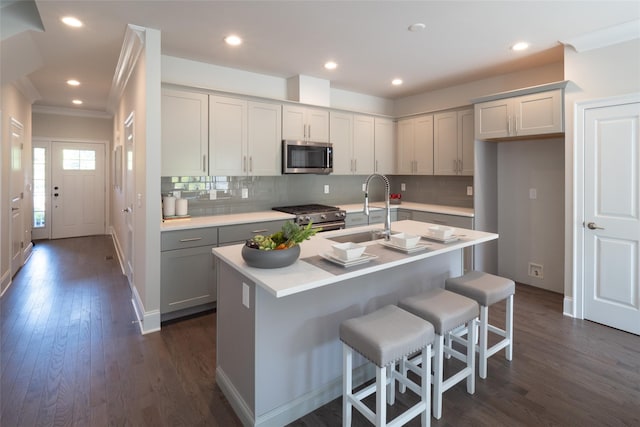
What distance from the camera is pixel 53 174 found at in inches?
279

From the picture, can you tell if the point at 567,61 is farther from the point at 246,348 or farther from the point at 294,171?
the point at 246,348

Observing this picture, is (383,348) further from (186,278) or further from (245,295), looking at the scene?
(186,278)

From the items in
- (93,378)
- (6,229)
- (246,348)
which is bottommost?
(93,378)

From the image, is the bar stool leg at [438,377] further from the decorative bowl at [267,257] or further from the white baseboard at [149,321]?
the white baseboard at [149,321]

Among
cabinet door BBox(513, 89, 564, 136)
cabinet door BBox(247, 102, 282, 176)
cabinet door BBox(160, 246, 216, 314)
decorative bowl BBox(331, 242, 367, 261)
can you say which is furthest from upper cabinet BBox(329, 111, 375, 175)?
decorative bowl BBox(331, 242, 367, 261)

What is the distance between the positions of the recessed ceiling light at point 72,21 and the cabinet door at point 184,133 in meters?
0.80

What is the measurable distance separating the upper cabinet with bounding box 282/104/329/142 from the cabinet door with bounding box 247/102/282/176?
99 millimetres

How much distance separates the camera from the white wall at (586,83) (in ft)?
9.56

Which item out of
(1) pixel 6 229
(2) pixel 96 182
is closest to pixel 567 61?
(1) pixel 6 229

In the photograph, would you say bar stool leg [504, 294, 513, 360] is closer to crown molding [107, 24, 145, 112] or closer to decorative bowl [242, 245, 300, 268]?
decorative bowl [242, 245, 300, 268]

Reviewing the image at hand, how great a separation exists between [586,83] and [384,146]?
2.56 metres

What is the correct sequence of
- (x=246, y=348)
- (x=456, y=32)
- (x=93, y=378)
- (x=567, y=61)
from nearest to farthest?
1. (x=246, y=348)
2. (x=93, y=378)
3. (x=456, y=32)
4. (x=567, y=61)

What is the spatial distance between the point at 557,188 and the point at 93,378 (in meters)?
4.74

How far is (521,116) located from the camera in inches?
144
